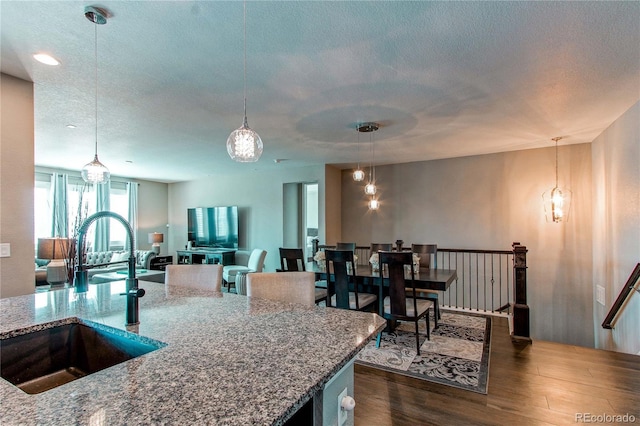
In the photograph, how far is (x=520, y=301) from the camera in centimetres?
382

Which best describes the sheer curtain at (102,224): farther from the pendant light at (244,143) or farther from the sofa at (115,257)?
the pendant light at (244,143)

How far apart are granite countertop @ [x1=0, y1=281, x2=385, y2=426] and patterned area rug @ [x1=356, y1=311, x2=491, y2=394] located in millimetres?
1743

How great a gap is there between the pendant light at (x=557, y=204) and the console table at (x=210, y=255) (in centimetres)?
612

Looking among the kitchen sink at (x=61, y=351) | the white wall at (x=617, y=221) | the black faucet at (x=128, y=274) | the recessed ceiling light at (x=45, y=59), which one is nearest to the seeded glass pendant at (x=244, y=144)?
the black faucet at (x=128, y=274)

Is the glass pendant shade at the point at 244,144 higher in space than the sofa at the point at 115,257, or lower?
higher

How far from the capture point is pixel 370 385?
2.68 m

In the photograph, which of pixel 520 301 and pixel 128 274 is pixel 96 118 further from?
pixel 520 301

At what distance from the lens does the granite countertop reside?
26.5 inches

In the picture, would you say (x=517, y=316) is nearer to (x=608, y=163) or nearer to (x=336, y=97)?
(x=608, y=163)

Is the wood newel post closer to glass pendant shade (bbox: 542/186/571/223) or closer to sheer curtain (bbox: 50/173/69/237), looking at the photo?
glass pendant shade (bbox: 542/186/571/223)

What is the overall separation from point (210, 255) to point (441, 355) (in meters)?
5.57

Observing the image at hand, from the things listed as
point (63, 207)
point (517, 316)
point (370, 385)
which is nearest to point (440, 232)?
point (517, 316)

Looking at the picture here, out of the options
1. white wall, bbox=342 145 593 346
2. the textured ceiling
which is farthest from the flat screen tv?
the textured ceiling

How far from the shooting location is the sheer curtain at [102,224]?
7.11 m
